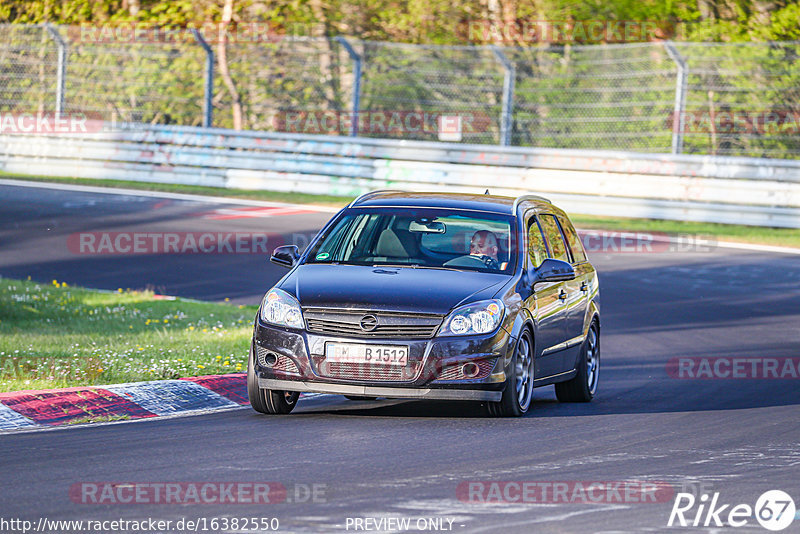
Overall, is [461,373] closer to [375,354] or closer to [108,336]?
[375,354]

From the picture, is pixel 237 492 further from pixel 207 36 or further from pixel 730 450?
pixel 207 36

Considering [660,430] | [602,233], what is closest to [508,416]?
[660,430]

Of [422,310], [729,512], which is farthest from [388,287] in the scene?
[729,512]

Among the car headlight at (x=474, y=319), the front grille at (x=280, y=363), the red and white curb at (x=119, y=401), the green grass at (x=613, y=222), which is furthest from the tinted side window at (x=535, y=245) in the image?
the green grass at (x=613, y=222)

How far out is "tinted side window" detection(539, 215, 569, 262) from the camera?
10727mm

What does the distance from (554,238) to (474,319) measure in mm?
2214

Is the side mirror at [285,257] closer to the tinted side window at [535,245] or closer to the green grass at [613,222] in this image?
the tinted side window at [535,245]

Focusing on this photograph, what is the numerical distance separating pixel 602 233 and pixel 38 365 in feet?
43.5

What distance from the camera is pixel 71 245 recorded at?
19641 mm

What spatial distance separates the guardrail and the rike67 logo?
54.6 feet

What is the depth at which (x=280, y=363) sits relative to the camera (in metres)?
8.93

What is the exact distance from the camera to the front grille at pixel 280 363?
888cm

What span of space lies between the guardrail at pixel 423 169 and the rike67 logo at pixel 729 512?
16649mm

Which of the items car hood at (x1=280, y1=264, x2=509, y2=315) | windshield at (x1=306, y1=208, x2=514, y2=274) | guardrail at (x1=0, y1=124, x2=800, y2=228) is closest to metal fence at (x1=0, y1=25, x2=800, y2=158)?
guardrail at (x1=0, y1=124, x2=800, y2=228)
